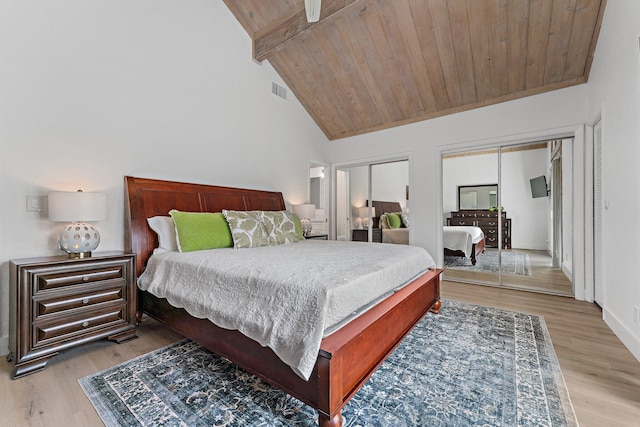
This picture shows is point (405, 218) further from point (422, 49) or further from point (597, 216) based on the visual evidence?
point (422, 49)

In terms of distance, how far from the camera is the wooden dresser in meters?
4.07

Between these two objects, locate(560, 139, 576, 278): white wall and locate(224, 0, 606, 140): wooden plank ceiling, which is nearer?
locate(224, 0, 606, 140): wooden plank ceiling

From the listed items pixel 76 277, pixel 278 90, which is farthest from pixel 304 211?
pixel 76 277

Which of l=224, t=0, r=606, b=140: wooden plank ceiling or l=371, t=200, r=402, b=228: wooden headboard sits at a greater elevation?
l=224, t=0, r=606, b=140: wooden plank ceiling

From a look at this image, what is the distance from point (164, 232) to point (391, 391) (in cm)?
245

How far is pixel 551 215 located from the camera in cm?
401

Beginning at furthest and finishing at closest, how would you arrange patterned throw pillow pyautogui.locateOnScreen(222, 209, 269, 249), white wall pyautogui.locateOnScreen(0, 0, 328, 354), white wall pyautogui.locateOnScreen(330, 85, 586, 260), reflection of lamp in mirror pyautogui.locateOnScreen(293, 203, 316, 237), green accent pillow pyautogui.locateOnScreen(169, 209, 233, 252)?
reflection of lamp in mirror pyautogui.locateOnScreen(293, 203, 316, 237)
white wall pyautogui.locateOnScreen(330, 85, 586, 260)
patterned throw pillow pyautogui.locateOnScreen(222, 209, 269, 249)
green accent pillow pyautogui.locateOnScreen(169, 209, 233, 252)
white wall pyautogui.locateOnScreen(0, 0, 328, 354)

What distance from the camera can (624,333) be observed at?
A: 2195 millimetres

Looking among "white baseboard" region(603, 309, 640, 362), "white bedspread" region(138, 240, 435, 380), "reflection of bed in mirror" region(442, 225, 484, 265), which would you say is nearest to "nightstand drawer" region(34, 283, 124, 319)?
"white bedspread" region(138, 240, 435, 380)

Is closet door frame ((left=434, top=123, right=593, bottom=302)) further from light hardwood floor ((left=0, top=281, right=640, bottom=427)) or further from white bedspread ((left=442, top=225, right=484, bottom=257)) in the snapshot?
white bedspread ((left=442, top=225, right=484, bottom=257))

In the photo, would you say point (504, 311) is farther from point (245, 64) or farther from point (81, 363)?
point (245, 64)

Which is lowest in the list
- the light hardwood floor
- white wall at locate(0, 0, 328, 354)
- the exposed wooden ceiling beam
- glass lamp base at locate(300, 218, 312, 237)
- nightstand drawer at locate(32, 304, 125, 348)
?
the light hardwood floor

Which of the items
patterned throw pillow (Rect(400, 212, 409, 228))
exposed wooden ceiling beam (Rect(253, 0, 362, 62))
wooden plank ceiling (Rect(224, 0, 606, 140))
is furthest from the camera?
patterned throw pillow (Rect(400, 212, 409, 228))

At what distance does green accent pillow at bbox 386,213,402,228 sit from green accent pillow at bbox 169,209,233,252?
9.86ft
